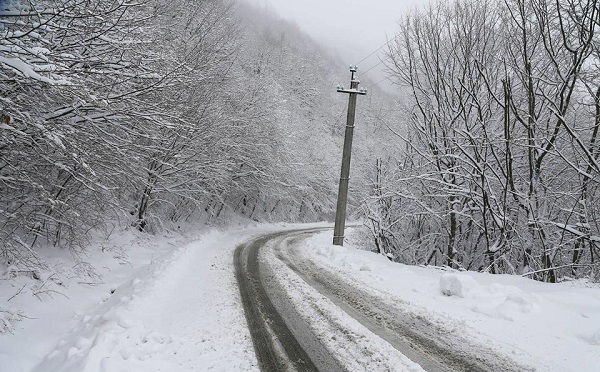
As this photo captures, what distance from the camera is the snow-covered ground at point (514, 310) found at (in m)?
3.98

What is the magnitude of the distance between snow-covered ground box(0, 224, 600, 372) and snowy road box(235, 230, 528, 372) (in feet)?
0.35

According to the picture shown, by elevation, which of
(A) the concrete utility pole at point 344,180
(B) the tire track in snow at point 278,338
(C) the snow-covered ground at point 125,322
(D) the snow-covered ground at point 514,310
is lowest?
(C) the snow-covered ground at point 125,322

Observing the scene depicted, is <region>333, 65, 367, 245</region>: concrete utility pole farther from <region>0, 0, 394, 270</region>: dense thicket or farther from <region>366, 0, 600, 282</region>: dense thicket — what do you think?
<region>0, 0, 394, 270</region>: dense thicket

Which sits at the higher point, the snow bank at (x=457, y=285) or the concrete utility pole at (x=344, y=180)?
the concrete utility pole at (x=344, y=180)

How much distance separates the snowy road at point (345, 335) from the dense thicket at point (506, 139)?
12.1 feet

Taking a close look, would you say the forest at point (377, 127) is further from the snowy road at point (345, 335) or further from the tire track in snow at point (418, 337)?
the tire track in snow at point (418, 337)

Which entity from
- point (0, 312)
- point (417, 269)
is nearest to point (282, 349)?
point (0, 312)

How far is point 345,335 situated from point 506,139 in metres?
5.80

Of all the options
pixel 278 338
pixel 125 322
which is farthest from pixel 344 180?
pixel 125 322

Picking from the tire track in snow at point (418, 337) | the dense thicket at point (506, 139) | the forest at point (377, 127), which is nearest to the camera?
the tire track in snow at point (418, 337)

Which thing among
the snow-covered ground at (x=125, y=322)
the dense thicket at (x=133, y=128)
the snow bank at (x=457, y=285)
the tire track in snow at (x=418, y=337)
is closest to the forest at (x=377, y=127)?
the dense thicket at (x=133, y=128)

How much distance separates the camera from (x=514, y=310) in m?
5.29

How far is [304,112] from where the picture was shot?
67.9 metres

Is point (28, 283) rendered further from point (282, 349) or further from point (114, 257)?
point (282, 349)
